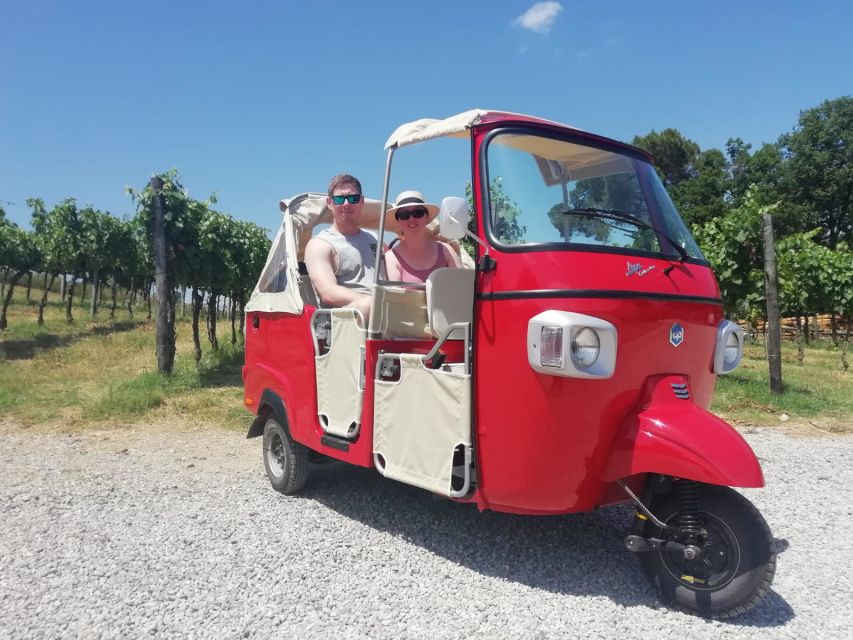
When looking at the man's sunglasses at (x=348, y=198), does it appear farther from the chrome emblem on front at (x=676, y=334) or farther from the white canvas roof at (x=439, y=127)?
the chrome emblem on front at (x=676, y=334)

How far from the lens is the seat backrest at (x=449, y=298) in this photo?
352cm

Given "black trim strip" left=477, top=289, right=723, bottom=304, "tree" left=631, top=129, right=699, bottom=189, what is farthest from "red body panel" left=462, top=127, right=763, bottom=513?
"tree" left=631, top=129, right=699, bottom=189

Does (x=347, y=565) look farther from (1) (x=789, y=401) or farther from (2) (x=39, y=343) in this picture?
(2) (x=39, y=343)

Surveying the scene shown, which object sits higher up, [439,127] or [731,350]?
[439,127]

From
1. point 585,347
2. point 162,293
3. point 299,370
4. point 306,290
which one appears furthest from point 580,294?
point 162,293

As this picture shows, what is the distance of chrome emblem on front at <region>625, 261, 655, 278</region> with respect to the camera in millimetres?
3035

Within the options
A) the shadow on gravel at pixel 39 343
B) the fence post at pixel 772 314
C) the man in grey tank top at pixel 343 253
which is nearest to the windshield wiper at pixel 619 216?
the man in grey tank top at pixel 343 253

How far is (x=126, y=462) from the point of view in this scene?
250 inches

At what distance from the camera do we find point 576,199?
359 cm

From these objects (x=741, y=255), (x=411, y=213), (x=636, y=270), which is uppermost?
(x=741, y=255)

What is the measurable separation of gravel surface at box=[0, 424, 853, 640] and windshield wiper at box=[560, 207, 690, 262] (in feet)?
6.11

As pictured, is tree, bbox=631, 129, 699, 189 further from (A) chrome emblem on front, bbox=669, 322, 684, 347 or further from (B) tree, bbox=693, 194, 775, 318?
(A) chrome emblem on front, bbox=669, 322, 684, 347

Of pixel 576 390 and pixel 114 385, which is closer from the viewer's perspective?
pixel 576 390

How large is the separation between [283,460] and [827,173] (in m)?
49.5
